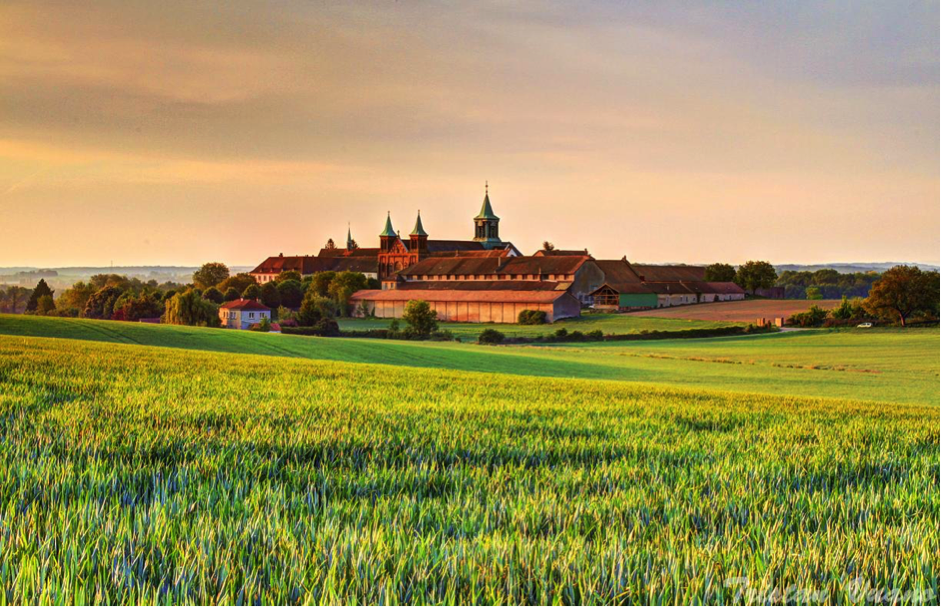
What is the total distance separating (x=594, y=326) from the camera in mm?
94562

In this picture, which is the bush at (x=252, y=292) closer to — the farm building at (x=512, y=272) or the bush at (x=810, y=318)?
the farm building at (x=512, y=272)

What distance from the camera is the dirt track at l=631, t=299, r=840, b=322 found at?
9254 centimetres

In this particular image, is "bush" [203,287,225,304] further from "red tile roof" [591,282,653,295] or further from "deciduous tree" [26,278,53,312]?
"red tile roof" [591,282,653,295]

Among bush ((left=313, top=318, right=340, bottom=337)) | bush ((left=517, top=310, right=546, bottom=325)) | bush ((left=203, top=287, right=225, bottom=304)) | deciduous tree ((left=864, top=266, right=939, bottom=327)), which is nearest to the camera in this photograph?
deciduous tree ((left=864, top=266, right=939, bottom=327))

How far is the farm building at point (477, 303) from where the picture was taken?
10769 cm

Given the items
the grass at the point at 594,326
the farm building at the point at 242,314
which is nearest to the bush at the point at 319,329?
the farm building at the point at 242,314

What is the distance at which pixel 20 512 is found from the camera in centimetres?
493

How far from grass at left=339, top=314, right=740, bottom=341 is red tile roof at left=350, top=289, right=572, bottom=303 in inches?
227

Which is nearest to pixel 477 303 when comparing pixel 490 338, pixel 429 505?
pixel 490 338

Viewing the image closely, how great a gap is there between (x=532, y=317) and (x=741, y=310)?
2821cm

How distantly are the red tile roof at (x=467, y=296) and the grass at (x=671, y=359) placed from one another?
40.2 metres

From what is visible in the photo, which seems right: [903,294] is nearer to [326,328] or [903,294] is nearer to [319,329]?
[326,328]

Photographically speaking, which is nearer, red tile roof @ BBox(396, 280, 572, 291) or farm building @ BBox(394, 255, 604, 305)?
red tile roof @ BBox(396, 280, 572, 291)

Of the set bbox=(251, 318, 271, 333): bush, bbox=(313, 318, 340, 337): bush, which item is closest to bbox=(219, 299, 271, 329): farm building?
bbox=(251, 318, 271, 333): bush
